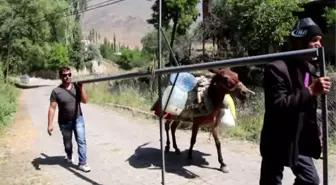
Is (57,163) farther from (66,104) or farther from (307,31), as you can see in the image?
(307,31)

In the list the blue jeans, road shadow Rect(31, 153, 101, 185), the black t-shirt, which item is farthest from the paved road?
the black t-shirt

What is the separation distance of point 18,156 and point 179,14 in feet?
162

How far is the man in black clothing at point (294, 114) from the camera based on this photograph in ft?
11.2

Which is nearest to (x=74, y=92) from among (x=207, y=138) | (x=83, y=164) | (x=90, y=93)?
(x=83, y=164)

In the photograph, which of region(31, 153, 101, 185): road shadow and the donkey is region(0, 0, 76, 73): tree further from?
the donkey

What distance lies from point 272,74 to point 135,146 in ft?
23.9

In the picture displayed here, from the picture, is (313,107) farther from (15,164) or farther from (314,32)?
(15,164)

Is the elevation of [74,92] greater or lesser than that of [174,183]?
greater

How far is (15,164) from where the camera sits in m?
9.06

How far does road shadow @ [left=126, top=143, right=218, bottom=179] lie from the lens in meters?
7.69

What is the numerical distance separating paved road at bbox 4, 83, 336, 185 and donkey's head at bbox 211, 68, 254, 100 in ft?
4.40

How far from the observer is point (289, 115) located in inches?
137

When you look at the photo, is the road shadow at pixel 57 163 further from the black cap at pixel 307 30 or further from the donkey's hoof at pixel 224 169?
the black cap at pixel 307 30

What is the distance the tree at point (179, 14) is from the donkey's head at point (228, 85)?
49.1m
